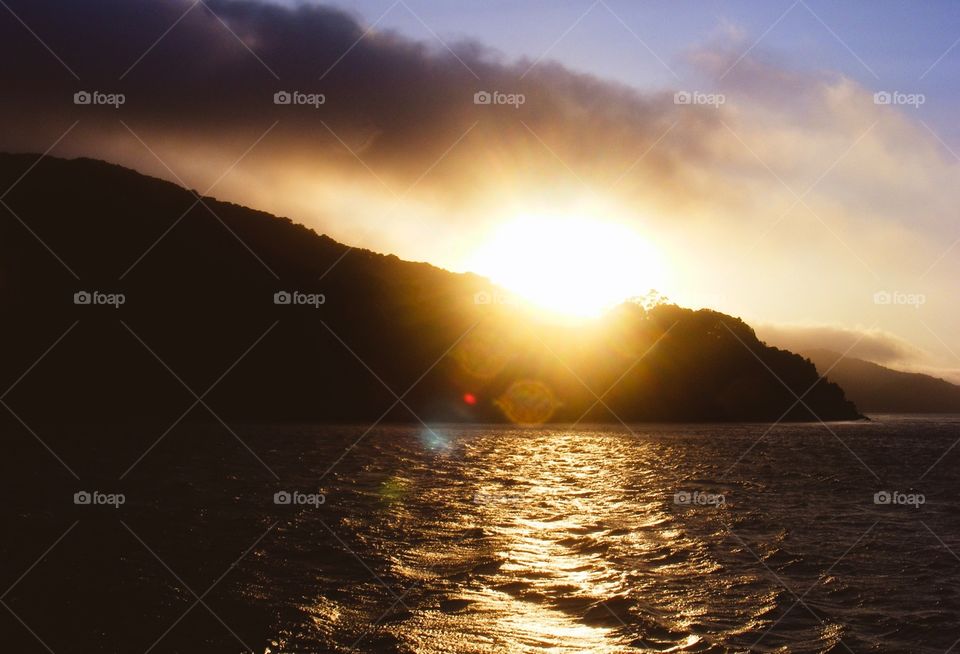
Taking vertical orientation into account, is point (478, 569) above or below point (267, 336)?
below

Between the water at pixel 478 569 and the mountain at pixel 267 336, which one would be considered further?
the mountain at pixel 267 336

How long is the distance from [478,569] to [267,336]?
128781 millimetres

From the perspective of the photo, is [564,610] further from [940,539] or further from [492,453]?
[492,453]

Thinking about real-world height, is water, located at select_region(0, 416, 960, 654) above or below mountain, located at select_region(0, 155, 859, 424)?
below

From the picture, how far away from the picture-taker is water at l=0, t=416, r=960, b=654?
1168 cm

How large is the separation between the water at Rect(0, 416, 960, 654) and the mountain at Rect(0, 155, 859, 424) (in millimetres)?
82025

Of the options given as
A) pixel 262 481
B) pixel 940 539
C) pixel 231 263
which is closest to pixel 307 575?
pixel 262 481

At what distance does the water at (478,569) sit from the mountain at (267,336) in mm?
82025

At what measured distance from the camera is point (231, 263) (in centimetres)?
14650

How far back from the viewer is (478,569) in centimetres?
1536

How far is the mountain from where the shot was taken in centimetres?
11775

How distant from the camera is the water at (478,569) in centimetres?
1168

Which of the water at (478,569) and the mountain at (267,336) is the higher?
the mountain at (267,336)

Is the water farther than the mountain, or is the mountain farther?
the mountain
